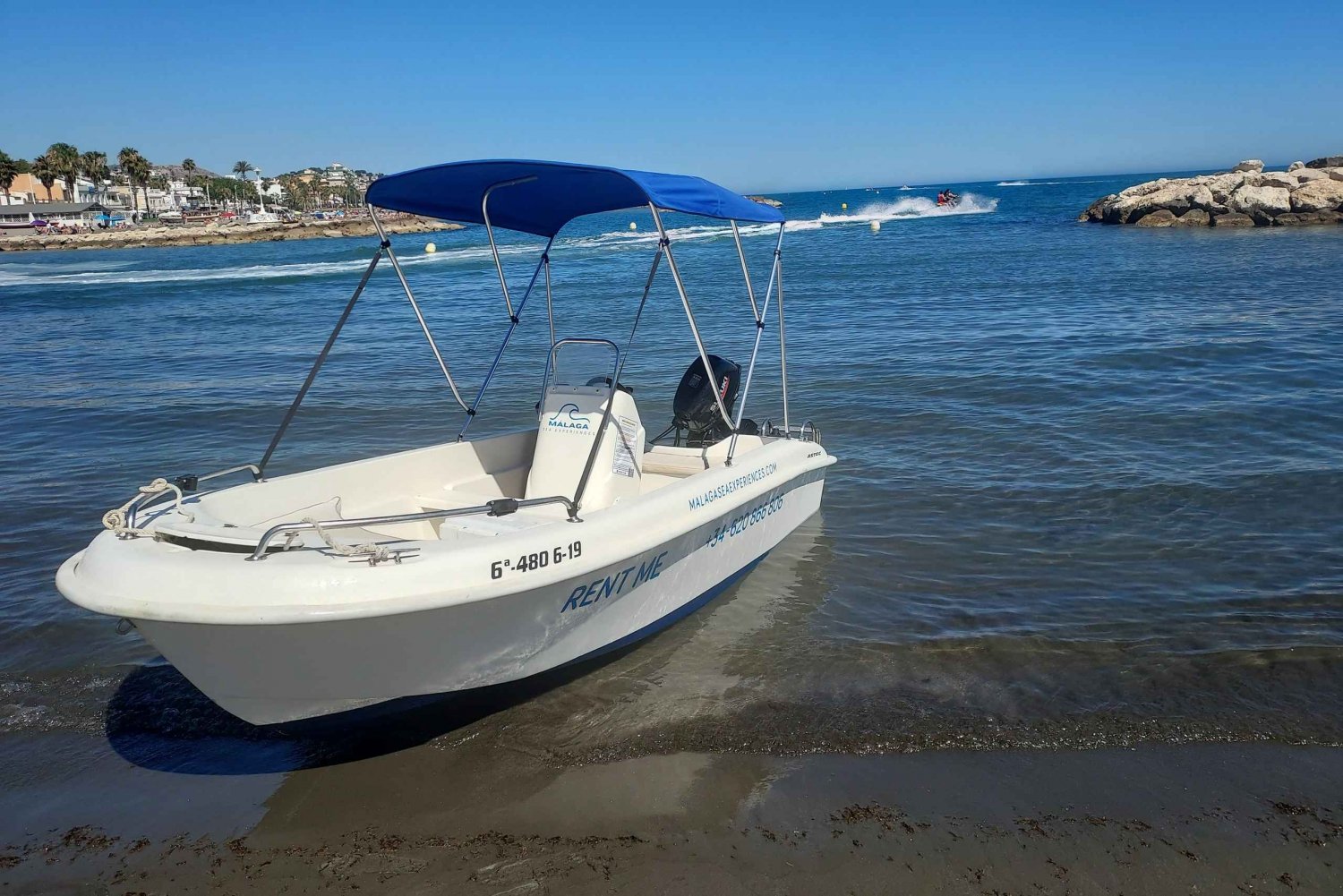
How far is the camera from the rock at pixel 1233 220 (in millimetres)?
42594

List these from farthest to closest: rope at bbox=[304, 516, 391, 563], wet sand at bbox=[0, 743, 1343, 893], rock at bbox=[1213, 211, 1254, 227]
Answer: rock at bbox=[1213, 211, 1254, 227]
rope at bbox=[304, 516, 391, 563]
wet sand at bbox=[0, 743, 1343, 893]

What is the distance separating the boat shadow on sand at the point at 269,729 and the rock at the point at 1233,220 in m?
46.3

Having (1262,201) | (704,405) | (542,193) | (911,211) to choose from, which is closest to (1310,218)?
(1262,201)

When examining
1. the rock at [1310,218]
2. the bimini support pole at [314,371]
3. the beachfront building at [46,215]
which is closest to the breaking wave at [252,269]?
the rock at [1310,218]

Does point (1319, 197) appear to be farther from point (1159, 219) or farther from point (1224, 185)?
point (1159, 219)

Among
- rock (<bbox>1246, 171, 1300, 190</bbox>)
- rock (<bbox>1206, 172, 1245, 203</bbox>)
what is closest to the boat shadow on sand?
rock (<bbox>1206, 172, 1245, 203</bbox>)

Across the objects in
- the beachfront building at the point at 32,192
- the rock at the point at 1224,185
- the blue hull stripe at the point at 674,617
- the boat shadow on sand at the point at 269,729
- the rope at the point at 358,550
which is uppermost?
the beachfront building at the point at 32,192

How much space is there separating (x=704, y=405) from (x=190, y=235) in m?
90.8

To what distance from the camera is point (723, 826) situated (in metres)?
4.32

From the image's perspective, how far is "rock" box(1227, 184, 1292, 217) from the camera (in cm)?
4159

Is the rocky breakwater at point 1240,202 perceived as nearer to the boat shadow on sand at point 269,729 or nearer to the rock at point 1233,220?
the rock at point 1233,220

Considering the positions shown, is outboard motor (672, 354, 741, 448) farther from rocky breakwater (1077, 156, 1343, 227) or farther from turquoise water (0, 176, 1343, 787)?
rocky breakwater (1077, 156, 1343, 227)

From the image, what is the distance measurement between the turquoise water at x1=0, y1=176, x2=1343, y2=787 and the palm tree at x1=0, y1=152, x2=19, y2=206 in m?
97.9

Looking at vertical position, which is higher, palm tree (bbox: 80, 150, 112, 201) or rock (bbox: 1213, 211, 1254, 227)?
palm tree (bbox: 80, 150, 112, 201)
